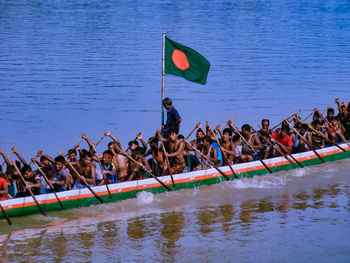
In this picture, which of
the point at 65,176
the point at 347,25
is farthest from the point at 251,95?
the point at 347,25

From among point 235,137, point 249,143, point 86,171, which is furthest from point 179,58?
point 86,171

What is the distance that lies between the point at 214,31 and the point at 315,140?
38.0 metres

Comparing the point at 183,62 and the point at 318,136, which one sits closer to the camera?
the point at 183,62

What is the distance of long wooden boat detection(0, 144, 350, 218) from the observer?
1309 cm

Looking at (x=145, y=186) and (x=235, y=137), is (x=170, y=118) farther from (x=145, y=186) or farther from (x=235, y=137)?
(x=235, y=137)

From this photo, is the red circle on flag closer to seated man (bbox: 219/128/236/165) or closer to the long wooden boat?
seated man (bbox: 219/128/236/165)

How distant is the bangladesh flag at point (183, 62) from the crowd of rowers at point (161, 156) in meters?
1.30

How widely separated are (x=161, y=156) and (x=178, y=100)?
17905 millimetres

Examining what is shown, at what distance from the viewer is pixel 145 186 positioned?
14.9 m

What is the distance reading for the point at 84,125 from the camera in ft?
95.0

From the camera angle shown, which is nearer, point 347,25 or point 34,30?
point 34,30

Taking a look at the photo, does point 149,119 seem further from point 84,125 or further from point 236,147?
point 236,147

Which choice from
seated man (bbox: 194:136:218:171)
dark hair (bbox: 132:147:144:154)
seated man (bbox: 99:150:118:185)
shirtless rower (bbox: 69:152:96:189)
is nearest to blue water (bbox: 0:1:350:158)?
dark hair (bbox: 132:147:144:154)

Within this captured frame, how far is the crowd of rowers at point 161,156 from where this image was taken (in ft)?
45.8
